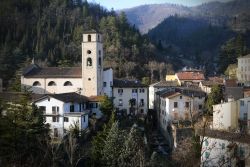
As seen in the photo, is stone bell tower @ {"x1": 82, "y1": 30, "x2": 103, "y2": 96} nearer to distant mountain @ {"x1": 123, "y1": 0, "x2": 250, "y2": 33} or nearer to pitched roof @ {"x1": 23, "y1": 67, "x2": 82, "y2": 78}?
pitched roof @ {"x1": 23, "y1": 67, "x2": 82, "y2": 78}

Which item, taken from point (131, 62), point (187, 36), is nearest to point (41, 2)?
point (131, 62)

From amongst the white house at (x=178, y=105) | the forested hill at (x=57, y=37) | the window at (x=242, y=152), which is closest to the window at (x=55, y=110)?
the white house at (x=178, y=105)

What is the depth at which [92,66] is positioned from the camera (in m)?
32.8

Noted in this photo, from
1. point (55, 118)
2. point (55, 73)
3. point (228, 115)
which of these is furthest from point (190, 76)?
point (55, 118)

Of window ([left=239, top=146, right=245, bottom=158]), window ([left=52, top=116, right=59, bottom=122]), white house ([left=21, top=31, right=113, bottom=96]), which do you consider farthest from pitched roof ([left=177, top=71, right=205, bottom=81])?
window ([left=239, top=146, right=245, bottom=158])

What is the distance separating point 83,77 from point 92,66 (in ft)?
3.92

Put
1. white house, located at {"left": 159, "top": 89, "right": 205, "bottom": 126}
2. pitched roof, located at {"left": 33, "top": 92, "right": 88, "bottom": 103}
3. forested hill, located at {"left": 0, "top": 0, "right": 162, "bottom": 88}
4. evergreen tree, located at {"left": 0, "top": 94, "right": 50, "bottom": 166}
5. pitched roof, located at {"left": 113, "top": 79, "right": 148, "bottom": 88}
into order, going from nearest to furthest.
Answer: evergreen tree, located at {"left": 0, "top": 94, "right": 50, "bottom": 166} < pitched roof, located at {"left": 33, "top": 92, "right": 88, "bottom": 103} < white house, located at {"left": 159, "top": 89, "right": 205, "bottom": 126} < pitched roof, located at {"left": 113, "top": 79, "right": 148, "bottom": 88} < forested hill, located at {"left": 0, "top": 0, "right": 162, "bottom": 88}

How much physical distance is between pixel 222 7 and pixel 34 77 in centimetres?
10922

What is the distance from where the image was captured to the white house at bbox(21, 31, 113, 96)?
32750 millimetres

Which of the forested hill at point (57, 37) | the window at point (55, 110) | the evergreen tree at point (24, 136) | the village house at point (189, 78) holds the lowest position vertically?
the evergreen tree at point (24, 136)

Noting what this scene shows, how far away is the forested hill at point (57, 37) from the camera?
53000 millimetres

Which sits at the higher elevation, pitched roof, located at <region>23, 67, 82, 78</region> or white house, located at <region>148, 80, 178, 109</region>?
pitched roof, located at <region>23, 67, 82, 78</region>

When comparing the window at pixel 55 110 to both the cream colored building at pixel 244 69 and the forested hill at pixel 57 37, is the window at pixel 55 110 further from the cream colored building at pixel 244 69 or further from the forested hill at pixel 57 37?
the cream colored building at pixel 244 69

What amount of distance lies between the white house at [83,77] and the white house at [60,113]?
4493 mm
